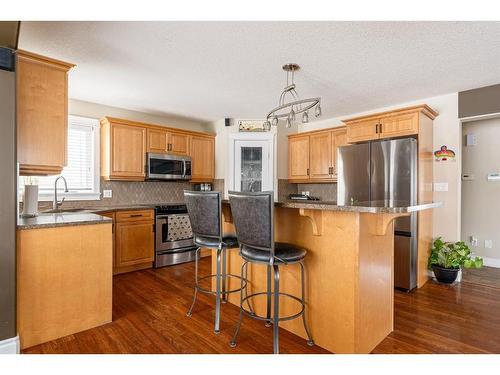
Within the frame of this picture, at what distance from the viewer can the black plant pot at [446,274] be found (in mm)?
3426

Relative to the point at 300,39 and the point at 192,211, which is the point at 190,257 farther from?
the point at 300,39

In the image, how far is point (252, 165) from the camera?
5152mm

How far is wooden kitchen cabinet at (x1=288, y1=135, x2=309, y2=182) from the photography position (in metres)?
5.07

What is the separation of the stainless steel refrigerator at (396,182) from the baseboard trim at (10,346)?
302 centimetres

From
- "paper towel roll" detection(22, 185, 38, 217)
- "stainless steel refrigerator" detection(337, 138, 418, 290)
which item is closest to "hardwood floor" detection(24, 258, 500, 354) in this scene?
"stainless steel refrigerator" detection(337, 138, 418, 290)

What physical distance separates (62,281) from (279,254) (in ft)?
5.49

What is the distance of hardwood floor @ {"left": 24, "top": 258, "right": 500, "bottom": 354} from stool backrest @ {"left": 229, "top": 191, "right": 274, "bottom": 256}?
31.7 inches

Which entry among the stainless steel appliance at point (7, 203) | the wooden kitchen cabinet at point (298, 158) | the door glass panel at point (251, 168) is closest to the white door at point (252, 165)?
the door glass panel at point (251, 168)

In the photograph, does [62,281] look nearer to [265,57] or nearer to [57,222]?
[57,222]

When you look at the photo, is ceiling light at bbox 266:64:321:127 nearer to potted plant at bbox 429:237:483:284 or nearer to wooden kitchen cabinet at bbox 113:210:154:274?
wooden kitchen cabinet at bbox 113:210:154:274

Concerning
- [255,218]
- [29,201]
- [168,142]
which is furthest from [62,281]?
[168,142]

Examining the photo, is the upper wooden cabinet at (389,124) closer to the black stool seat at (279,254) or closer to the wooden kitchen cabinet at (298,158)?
the wooden kitchen cabinet at (298,158)
